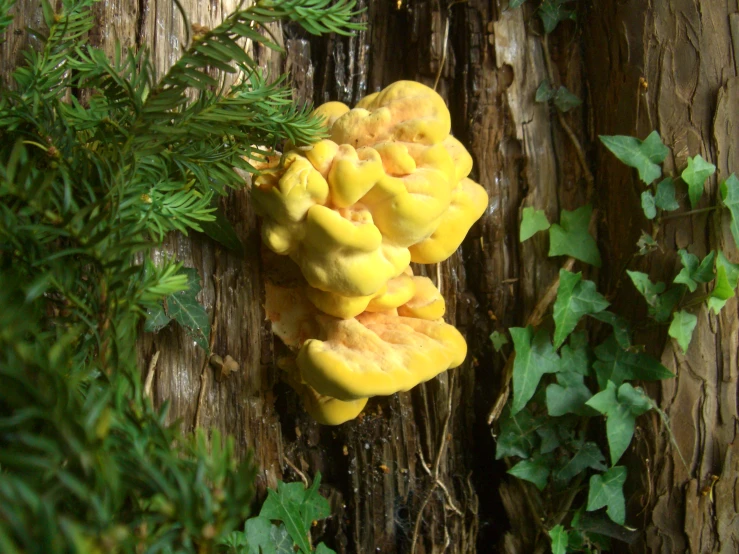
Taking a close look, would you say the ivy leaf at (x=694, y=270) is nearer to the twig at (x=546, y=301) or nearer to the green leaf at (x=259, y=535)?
the twig at (x=546, y=301)

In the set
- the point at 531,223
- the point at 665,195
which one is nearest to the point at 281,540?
the point at 531,223

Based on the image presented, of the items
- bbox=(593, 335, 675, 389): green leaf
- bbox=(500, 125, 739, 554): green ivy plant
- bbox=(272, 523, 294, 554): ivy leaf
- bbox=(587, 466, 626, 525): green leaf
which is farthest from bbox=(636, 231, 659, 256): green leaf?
bbox=(272, 523, 294, 554): ivy leaf

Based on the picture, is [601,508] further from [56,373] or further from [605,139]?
[56,373]

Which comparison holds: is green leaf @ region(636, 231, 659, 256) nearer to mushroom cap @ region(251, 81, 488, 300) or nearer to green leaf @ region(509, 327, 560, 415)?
green leaf @ region(509, 327, 560, 415)

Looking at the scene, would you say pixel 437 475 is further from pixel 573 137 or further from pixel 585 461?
pixel 573 137

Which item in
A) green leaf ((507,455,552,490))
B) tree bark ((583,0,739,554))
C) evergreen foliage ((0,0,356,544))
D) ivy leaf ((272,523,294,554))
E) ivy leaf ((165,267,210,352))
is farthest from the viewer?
green leaf ((507,455,552,490))

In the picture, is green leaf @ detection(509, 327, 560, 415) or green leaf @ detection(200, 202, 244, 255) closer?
green leaf @ detection(200, 202, 244, 255)

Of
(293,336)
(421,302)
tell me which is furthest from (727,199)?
(293,336)
